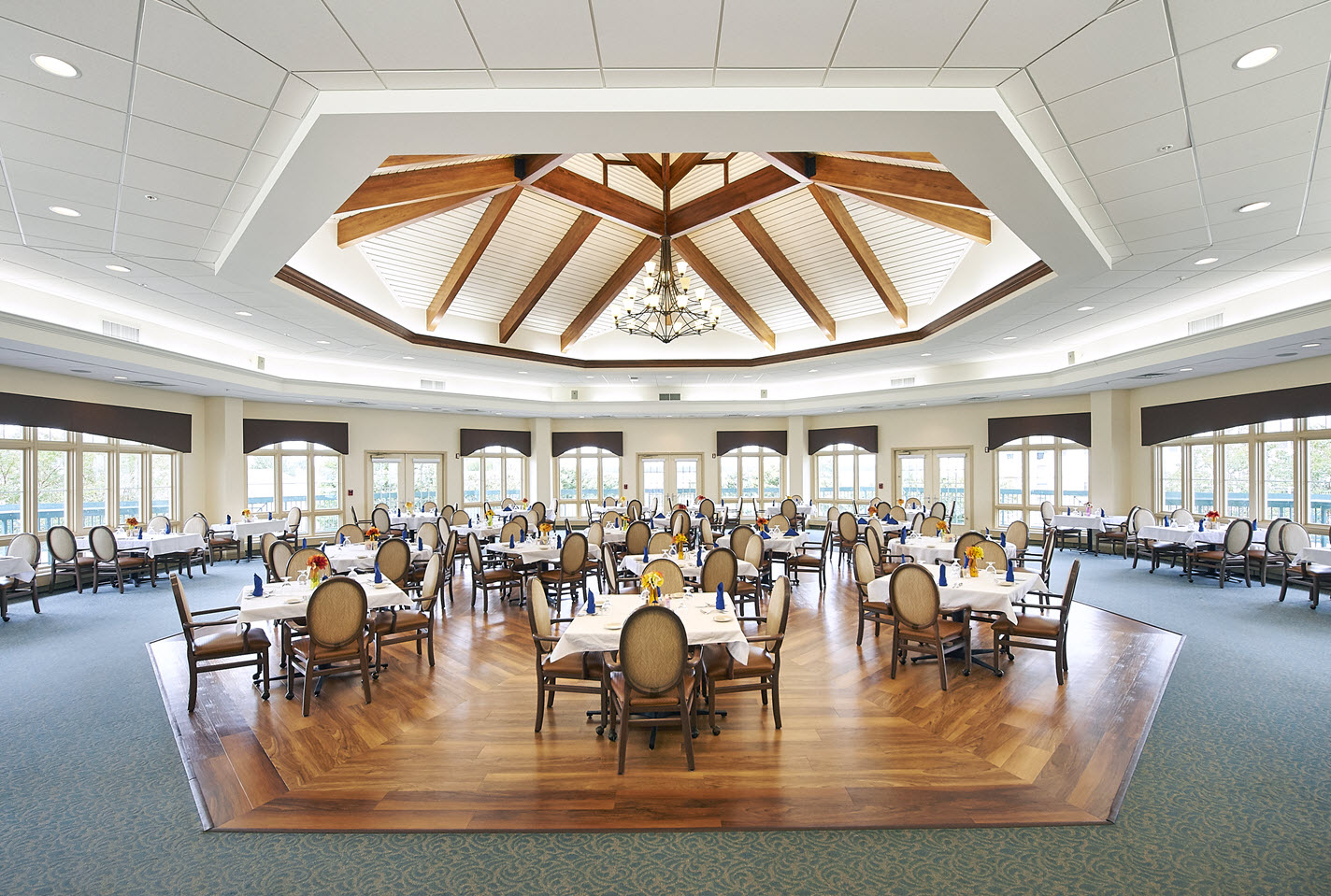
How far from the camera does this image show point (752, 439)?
704 inches

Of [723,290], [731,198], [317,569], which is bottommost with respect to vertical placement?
[317,569]

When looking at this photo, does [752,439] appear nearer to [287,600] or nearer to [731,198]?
[731,198]

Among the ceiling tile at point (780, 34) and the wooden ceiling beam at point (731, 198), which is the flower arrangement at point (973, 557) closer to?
the ceiling tile at point (780, 34)

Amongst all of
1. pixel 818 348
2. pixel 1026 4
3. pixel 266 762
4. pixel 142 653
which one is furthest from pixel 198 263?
pixel 818 348

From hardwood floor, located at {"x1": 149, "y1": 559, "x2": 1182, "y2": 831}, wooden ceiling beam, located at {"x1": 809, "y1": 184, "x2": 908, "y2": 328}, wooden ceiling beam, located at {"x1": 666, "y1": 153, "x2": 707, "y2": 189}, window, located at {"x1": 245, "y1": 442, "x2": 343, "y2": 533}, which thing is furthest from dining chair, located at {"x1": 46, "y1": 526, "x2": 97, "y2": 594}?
wooden ceiling beam, located at {"x1": 809, "y1": 184, "x2": 908, "y2": 328}

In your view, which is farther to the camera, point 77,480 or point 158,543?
point 77,480

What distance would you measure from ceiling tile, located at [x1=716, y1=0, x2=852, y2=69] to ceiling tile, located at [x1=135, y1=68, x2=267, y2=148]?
2681mm

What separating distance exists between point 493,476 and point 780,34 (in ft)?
52.5

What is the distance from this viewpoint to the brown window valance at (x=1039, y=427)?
1333 centimetres

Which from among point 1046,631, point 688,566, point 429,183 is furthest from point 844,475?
point 429,183

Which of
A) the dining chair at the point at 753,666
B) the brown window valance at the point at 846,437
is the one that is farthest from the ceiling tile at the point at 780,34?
the brown window valance at the point at 846,437

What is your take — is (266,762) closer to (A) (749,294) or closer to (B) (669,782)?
(B) (669,782)

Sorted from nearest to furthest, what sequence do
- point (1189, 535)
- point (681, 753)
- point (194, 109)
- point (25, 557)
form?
point (194, 109) < point (681, 753) < point (25, 557) < point (1189, 535)

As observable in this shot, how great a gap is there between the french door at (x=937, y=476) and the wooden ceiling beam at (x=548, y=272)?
10610 mm
